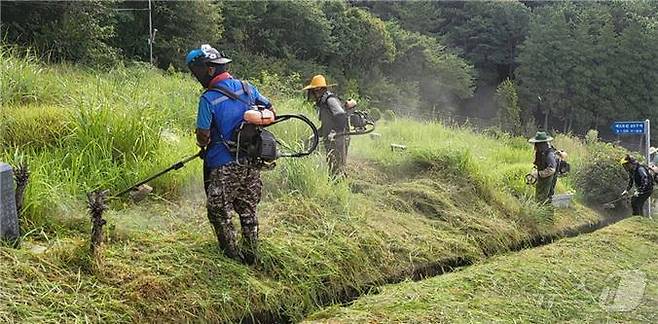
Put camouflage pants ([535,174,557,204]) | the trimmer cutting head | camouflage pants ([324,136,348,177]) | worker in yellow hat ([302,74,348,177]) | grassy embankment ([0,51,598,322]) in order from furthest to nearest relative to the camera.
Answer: camouflage pants ([535,174,557,204]) < camouflage pants ([324,136,348,177]) < worker in yellow hat ([302,74,348,177]) < the trimmer cutting head < grassy embankment ([0,51,598,322])

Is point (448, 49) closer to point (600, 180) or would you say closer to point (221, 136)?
point (600, 180)

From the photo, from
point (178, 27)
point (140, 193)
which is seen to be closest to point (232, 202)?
point (140, 193)

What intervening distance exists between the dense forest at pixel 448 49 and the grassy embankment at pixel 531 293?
7928 mm

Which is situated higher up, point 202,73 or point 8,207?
point 202,73

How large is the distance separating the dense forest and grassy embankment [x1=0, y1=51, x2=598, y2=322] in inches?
227

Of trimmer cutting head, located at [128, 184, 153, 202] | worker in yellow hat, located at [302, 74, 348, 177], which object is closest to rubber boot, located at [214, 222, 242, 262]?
trimmer cutting head, located at [128, 184, 153, 202]

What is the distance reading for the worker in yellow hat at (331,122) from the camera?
6328 mm

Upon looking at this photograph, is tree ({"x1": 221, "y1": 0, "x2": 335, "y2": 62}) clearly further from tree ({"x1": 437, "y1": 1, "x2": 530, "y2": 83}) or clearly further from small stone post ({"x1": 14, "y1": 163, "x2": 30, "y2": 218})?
small stone post ({"x1": 14, "y1": 163, "x2": 30, "y2": 218})

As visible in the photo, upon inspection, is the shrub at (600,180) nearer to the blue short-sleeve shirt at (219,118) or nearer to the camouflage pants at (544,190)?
the camouflage pants at (544,190)

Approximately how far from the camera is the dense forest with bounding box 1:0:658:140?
549 inches

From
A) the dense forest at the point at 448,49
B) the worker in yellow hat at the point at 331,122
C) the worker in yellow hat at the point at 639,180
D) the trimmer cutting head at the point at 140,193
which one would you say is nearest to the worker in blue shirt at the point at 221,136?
the trimmer cutting head at the point at 140,193

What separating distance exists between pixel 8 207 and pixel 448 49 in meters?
24.3

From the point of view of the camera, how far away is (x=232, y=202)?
13.8 feet

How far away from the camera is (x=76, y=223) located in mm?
4270
